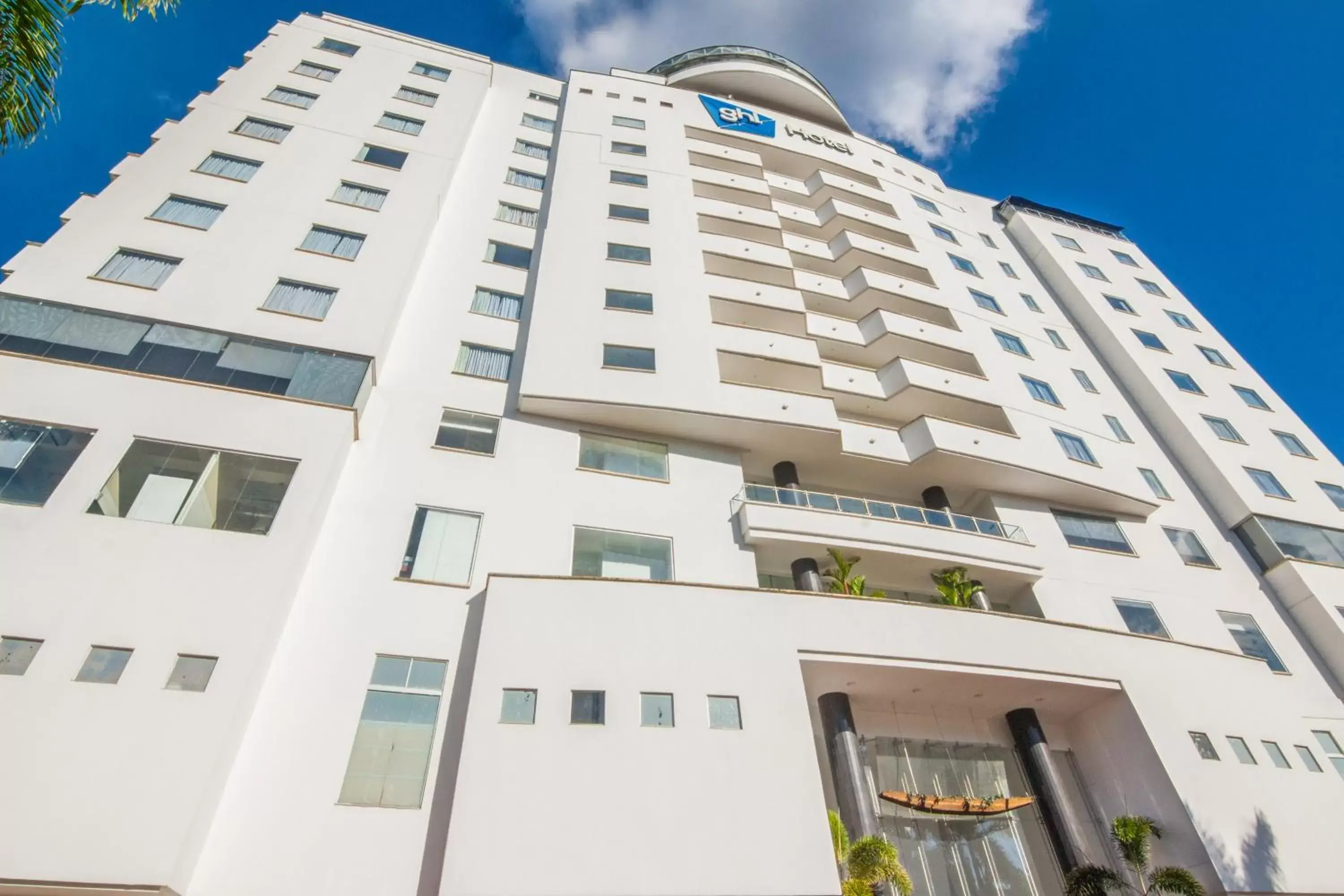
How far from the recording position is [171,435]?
14.6m

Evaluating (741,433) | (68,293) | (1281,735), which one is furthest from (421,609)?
(1281,735)

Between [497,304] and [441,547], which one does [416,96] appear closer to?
[497,304]

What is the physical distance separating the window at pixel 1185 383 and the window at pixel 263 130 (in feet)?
127

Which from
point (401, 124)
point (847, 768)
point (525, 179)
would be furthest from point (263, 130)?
point (847, 768)

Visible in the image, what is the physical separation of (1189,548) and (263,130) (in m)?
36.7

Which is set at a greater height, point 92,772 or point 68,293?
point 68,293

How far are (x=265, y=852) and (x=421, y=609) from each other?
4.95 m

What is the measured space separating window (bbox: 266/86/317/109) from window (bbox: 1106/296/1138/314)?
38614mm

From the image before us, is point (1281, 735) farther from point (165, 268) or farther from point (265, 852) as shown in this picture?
point (165, 268)

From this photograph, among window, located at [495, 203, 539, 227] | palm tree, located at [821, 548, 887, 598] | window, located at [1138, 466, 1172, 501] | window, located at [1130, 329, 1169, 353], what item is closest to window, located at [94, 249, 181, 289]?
window, located at [495, 203, 539, 227]

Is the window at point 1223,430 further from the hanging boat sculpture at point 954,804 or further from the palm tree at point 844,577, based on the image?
the hanging boat sculpture at point 954,804

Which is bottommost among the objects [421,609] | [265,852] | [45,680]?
[265,852]

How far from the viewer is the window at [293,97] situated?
26.0 meters

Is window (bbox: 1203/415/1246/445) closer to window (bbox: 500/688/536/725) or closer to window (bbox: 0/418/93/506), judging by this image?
window (bbox: 500/688/536/725)
